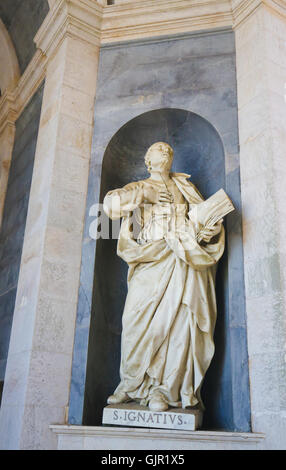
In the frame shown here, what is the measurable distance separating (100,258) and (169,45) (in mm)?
2818

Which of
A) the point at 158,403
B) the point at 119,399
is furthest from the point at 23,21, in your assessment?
the point at 158,403

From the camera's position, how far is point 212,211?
477 cm

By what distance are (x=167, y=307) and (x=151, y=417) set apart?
98 centimetres

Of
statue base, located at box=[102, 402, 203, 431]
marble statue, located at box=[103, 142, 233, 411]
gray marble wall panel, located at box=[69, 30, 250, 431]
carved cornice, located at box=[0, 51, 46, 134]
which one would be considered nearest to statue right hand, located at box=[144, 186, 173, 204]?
marble statue, located at box=[103, 142, 233, 411]

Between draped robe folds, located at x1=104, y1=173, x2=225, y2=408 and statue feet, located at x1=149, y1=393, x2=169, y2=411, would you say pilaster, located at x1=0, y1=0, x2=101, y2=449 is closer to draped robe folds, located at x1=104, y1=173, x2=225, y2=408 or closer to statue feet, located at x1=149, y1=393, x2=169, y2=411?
draped robe folds, located at x1=104, y1=173, x2=225, y2=408

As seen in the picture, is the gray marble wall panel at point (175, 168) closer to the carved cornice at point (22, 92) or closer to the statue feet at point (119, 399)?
the statue feet at point (119, 399)

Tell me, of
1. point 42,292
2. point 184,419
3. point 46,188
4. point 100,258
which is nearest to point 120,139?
point 46,188

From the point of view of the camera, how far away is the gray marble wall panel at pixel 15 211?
6.23 m

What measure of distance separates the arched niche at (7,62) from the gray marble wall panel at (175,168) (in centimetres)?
201

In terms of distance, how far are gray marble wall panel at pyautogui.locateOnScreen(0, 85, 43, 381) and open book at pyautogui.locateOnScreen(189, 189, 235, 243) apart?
8.29ft

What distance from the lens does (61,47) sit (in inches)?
254

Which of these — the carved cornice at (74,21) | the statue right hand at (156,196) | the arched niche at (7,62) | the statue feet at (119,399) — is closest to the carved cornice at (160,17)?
the carved cornice at (74,21)

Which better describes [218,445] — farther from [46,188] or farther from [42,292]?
[46,188]

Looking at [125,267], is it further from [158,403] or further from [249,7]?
[249,7]
